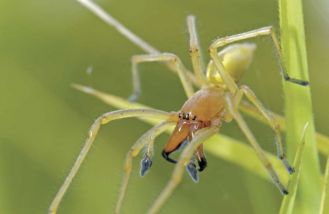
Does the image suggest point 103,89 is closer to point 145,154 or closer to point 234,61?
point 234,61

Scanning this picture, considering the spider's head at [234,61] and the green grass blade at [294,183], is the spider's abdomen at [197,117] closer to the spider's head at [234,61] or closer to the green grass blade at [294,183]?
the spider's head at [234,61]

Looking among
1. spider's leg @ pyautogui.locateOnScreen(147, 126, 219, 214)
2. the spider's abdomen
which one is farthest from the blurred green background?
spider's leg @ pyautogui.locateOnScreen(147, 126, 219, 214)

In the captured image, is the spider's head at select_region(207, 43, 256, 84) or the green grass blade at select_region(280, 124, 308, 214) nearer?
the green grass blade at select_region(280, 124, 308, 214)

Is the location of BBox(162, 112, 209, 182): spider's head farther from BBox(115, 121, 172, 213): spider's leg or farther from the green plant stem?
the green plant stem

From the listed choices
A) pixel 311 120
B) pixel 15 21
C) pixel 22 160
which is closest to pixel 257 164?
pixel 311 120

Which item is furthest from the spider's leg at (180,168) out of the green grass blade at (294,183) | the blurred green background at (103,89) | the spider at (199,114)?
the blurred green background at (103,89)

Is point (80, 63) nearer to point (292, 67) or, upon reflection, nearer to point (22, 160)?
point (22, 160)
